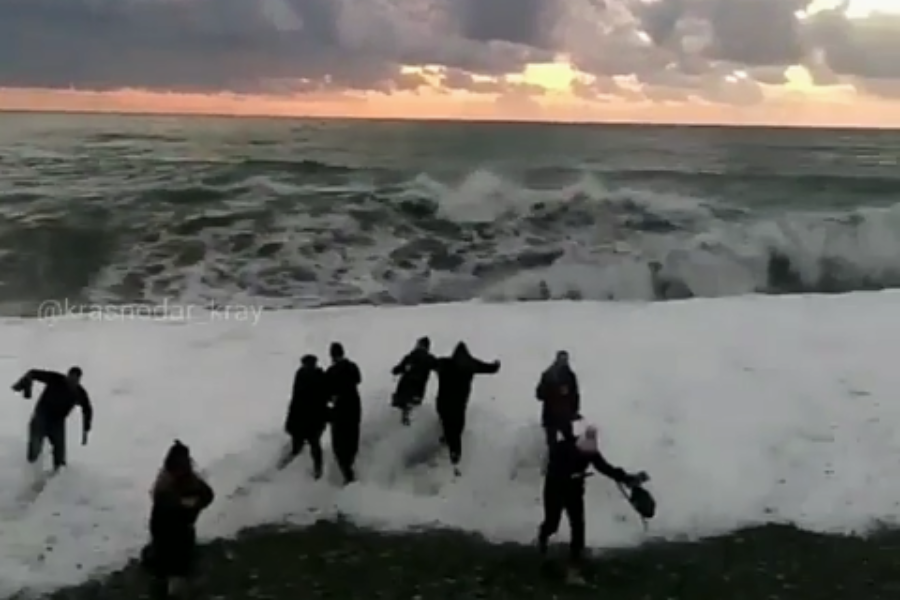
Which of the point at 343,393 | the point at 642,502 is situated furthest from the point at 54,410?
the point at 642,502

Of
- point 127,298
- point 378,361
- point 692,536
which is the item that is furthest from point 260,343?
point 127,298

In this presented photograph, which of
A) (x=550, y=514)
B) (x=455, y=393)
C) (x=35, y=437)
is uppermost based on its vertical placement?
(x=455, y=393)

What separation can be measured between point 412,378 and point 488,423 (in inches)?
44.6

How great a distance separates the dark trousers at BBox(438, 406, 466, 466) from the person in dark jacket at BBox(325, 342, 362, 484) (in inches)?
42.3

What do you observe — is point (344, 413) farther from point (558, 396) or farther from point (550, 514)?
point (550, 514)

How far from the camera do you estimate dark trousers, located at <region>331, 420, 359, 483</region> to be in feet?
39.5

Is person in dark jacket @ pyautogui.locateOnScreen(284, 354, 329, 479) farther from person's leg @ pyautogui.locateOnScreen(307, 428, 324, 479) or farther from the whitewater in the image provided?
the whitewater

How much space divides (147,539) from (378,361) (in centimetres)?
555

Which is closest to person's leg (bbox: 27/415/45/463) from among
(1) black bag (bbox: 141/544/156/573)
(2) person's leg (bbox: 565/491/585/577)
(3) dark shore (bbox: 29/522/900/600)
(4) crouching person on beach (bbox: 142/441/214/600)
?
(3) dark shore (bbox: 29/522/900/600)

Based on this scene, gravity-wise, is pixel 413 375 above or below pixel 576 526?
above

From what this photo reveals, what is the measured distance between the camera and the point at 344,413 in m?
12.0

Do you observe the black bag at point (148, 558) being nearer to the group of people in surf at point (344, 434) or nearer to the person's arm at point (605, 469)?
the group of people in surf at point (344, 434)

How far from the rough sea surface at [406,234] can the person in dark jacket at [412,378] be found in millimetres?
12194

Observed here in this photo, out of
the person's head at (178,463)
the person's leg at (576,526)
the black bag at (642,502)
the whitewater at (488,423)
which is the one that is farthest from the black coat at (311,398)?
the black bag at (642,502)
